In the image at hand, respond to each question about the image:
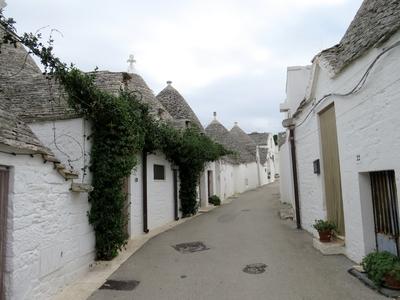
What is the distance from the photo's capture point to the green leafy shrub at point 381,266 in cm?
536

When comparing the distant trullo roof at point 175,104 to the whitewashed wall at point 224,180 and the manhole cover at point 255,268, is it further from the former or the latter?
the manhole cover at point 255,268

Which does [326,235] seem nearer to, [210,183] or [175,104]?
[175,104]

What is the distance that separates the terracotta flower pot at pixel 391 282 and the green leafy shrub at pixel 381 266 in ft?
0.15

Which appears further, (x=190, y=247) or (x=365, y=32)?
(x=190, y=247)

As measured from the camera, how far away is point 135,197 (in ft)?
38.8

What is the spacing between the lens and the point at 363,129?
269 inches

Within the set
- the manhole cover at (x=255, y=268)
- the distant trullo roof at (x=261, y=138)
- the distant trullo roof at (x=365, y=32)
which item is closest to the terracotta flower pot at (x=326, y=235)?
the manhole cover at (x=255, y=268)

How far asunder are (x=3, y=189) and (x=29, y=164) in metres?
0.59

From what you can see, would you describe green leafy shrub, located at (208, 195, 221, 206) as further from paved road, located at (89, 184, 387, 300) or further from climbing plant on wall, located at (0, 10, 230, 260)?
climbing plant on wall, located at (0, 10, 230, 260)

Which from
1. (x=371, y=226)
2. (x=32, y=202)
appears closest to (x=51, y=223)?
(x=32, y=202)

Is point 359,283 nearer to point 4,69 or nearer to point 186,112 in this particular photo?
point 4,69

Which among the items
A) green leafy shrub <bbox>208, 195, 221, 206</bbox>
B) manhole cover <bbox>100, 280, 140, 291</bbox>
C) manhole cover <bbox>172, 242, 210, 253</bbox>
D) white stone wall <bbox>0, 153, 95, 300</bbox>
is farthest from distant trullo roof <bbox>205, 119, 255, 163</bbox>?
white stone wall <bbox>0, 153, 95, 300</bbox>

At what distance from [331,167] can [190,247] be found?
15.0ft

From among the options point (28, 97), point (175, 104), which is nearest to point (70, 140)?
point (28, 97)
